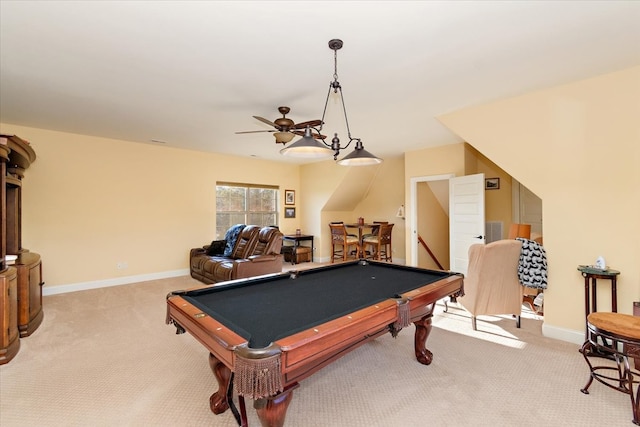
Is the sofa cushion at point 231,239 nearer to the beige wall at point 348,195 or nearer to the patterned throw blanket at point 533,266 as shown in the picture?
the beige wall at point 348,195

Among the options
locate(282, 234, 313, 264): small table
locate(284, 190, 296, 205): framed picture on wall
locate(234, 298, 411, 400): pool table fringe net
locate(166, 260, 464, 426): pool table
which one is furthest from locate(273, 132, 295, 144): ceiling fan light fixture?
locate(284, 190, 296, 205): framed picture on wall

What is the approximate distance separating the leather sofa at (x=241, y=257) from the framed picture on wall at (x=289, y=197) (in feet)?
6.44

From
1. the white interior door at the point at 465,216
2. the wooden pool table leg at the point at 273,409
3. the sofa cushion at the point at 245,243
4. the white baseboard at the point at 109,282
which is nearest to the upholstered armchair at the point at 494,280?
the white interior door at the point at 465,216

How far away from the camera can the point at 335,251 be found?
287 inches

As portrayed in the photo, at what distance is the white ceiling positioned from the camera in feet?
5.71

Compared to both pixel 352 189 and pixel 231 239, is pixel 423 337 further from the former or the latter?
pixel 352 189

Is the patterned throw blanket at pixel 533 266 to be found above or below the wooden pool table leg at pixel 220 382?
above

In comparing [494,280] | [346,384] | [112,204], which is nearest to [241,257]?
[112,204]

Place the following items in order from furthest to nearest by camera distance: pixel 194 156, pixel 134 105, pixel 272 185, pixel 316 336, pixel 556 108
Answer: pixel 272 185
pixel 194 156
pixel 134 105
pixel 556 108
pixel 316 336

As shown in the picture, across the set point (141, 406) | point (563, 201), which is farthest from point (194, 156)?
point (563, 201)

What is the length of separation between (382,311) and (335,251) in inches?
224

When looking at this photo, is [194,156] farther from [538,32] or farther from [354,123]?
[538,32]

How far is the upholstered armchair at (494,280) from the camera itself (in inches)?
119

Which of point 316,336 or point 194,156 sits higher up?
point 194,156
